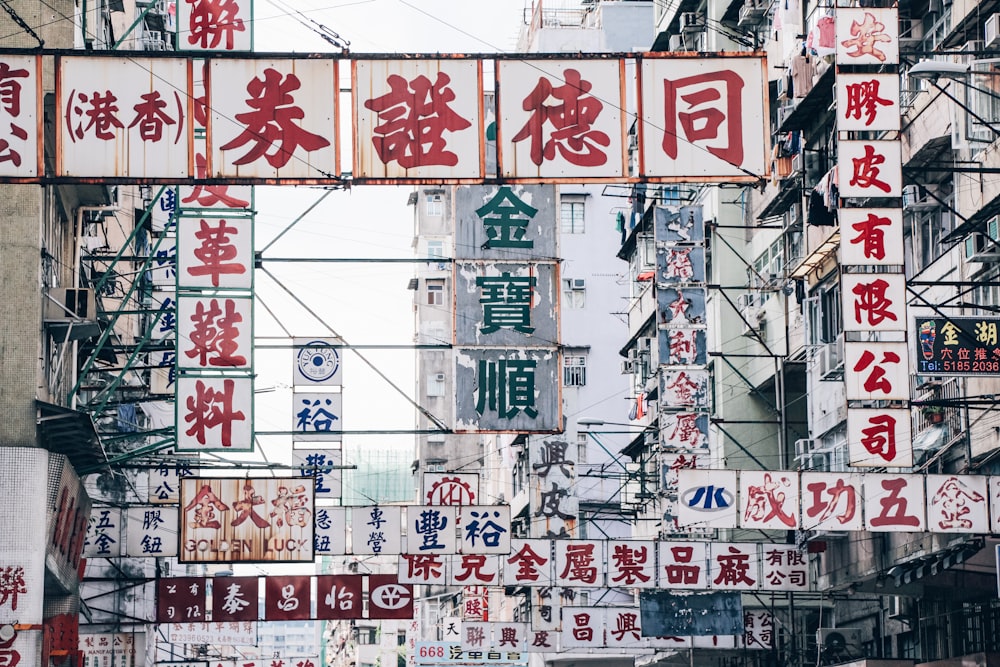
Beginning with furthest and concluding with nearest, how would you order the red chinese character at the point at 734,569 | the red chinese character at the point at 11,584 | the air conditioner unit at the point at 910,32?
the red chinese character at the point at 734,569 → the air conditioner unit at the point at 910,32 → the red chinese character at the point at 11,584

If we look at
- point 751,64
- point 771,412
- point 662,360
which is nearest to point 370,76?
point 751,64

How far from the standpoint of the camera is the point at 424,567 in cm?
3075

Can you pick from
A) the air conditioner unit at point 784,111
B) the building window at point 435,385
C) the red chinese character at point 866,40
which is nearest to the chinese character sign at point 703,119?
the red chinese character at point 866,40

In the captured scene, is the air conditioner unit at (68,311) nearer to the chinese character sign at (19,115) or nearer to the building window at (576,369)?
the chinese character sign at (19,115)

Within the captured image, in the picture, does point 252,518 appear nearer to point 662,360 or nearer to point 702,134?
point 662,360

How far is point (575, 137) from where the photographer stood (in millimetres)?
16438

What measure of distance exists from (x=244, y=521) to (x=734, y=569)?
9.12m

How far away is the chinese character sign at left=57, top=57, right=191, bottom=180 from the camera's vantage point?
16172 mm

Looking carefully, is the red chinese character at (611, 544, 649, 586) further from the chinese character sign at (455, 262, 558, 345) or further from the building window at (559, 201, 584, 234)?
the building window at (559, 201, 584, 234)

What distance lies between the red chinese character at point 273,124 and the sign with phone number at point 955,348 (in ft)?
28.1

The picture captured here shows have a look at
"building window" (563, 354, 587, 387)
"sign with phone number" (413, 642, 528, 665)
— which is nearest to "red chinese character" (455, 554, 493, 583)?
"sign with phone number" (413, 642, 528, 665)

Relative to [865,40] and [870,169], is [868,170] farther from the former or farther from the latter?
[865,40]

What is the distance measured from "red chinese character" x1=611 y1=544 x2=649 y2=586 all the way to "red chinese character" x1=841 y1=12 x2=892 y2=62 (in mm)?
11715

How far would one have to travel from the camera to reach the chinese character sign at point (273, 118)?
1625 cm
